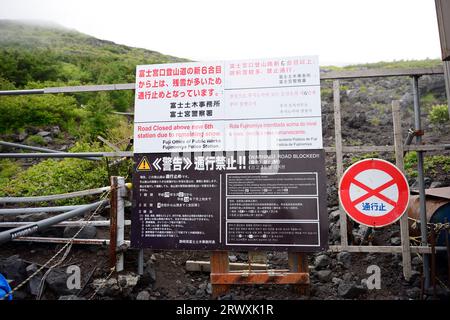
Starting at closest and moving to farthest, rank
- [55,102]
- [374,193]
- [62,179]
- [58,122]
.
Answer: [374,193]
[62,179]
[58,122]
[55,102]

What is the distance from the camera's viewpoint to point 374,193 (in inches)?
161

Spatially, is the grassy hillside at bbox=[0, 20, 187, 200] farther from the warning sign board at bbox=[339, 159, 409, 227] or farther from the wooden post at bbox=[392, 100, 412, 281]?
the wooden post at bbox=[392, 100, 412, 281]

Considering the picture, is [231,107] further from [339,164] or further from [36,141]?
[36,141]

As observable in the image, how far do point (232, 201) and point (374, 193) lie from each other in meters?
1.82

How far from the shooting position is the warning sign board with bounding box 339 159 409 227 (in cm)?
404

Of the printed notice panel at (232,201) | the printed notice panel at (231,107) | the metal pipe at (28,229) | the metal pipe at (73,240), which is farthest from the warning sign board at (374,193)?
the metal pipe at (28,229)

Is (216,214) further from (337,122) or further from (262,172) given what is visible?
(337,122)

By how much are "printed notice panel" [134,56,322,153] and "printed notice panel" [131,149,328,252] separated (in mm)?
173

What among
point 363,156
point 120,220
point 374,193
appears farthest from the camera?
point 363,156

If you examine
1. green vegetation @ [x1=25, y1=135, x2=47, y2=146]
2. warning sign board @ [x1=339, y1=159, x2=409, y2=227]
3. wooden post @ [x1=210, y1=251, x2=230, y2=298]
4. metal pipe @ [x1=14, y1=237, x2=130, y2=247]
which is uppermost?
green vegetation @ [x1=25, y1=135, x2=47, y2=146]

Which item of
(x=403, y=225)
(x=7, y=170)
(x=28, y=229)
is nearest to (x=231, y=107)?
(x=403, y=225)

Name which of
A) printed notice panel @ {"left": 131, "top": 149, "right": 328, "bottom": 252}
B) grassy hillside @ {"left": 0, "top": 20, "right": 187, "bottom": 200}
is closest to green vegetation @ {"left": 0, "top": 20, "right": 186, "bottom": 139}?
grassy hillside @ {"left": 0, "top": 20, "right": 187, "bottom": 200}

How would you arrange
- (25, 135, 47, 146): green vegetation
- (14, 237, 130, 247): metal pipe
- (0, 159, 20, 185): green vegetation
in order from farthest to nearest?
Result: (25, 135, 47, 146): green vegetation → (0, 159, 20, 185): green vegetation → (14, 237, 130, 247): metal pipe

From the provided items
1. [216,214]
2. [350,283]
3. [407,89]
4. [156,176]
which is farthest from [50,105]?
[407,89]
